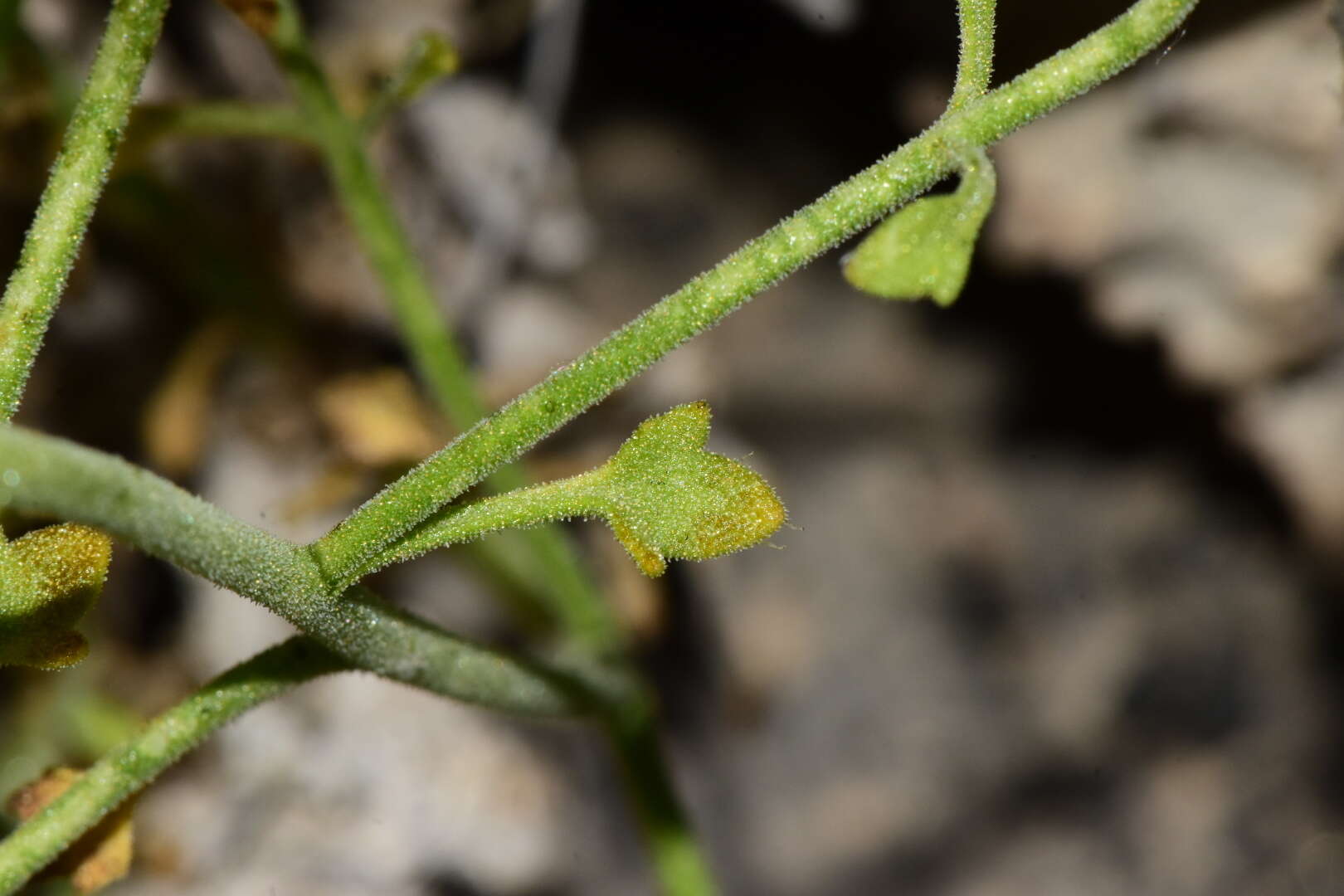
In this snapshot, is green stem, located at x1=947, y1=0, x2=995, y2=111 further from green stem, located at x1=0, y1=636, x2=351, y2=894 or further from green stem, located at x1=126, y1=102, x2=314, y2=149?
green stem, located at x1=126, y1=102, x2=314, y2=149

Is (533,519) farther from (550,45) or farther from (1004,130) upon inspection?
(550,45)

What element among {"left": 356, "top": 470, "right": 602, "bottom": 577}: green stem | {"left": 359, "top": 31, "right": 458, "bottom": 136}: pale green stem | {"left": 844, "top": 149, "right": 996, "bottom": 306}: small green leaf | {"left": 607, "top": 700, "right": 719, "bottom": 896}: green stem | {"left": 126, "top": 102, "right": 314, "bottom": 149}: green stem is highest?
{"left": 126, "top": 102, "right": 314, "bottom": 149}: green stem

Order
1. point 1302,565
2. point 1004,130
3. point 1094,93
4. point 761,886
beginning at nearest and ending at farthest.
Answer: point 1004,130, point 1094,93, point 1302,565, point 761,886

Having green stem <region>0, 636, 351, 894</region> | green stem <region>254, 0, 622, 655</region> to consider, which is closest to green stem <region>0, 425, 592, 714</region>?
green stem <region>0, 636, 351, 894</region>

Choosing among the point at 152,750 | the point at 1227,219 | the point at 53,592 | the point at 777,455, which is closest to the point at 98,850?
the point at 152,750

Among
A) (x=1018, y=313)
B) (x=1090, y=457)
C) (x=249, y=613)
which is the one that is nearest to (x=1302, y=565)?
(x=1090, y=457)

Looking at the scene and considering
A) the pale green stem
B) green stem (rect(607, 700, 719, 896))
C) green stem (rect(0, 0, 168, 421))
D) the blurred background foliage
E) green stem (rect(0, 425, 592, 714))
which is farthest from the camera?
the blurred background foliage

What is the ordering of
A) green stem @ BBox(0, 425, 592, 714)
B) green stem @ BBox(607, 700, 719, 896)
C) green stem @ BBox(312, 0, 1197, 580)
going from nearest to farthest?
green stem @ BBox(0, 425, 592, 714), green stem @ BBox(312, 0, 1197, 580), green stem @ BBox(607, 700, 719, 896)
